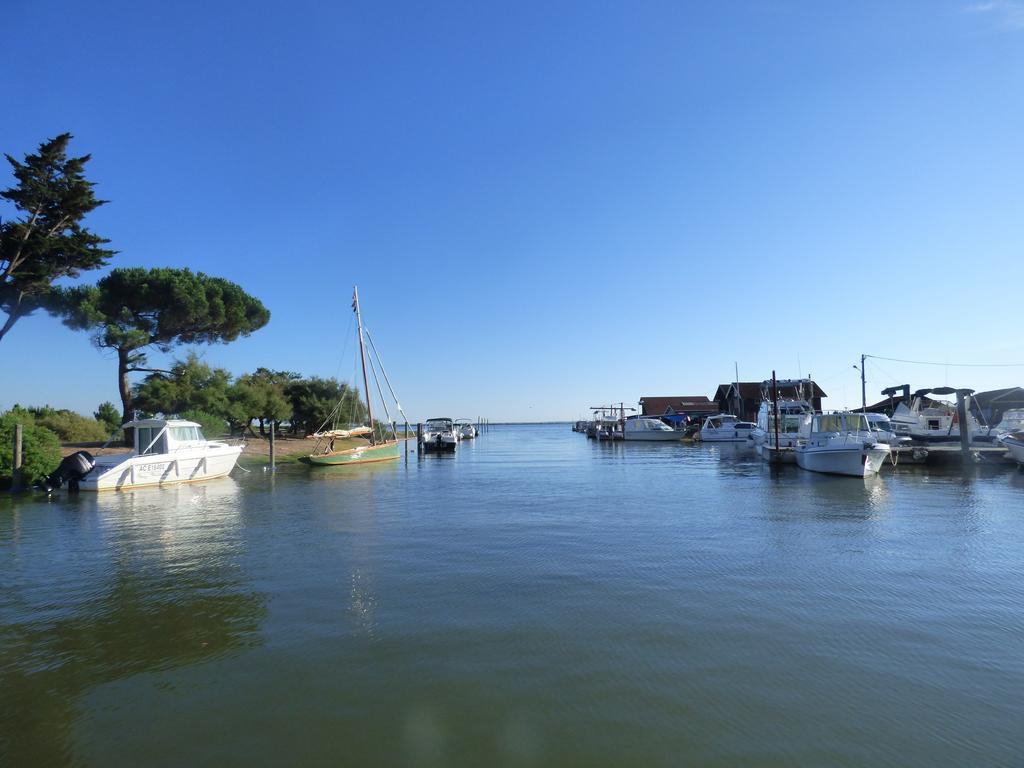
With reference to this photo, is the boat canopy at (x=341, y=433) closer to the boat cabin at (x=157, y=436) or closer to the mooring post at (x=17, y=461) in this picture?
the boat cabin at (x=157, y=436)

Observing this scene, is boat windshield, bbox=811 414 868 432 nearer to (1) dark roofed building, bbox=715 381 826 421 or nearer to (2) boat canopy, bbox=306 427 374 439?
(2) boat canopy, bbox=306 427 374 439

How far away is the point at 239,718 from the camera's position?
496 cm

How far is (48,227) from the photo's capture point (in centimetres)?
2641

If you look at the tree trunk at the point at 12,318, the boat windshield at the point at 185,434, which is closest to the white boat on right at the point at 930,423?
the boat windshield at the point at 185,434

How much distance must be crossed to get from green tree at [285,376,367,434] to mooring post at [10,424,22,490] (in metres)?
30.2

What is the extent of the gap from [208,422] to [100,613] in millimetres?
30424

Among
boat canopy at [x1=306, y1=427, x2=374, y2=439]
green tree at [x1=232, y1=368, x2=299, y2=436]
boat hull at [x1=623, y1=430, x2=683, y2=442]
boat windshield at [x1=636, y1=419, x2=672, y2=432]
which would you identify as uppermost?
green tree at [x1=232, y1=368, x2=299, y2=436]

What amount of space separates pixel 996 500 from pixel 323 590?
1949cm

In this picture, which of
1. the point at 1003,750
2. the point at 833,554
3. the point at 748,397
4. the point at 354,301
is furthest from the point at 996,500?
the point at 748,397

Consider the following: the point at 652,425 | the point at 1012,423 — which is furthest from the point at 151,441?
the point at 652,425

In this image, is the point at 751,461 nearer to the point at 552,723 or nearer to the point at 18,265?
the point at 552,723

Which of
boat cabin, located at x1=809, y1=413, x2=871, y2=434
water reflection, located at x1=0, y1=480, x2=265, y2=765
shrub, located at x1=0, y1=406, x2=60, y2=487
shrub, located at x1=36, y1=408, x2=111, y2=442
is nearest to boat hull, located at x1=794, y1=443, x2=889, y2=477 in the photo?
boat cabin, located at x1=809, y1=413, x2=871, y2=434

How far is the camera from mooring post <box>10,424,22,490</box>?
790 inches

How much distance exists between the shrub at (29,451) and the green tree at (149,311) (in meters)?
12.8
